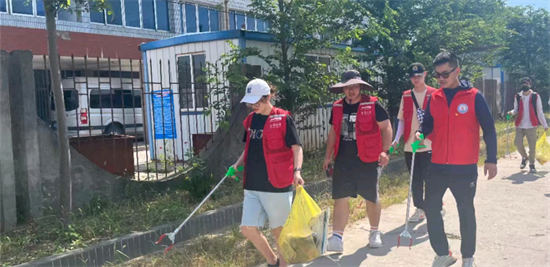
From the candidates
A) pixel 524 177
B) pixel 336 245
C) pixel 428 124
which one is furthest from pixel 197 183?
pixel 524 177

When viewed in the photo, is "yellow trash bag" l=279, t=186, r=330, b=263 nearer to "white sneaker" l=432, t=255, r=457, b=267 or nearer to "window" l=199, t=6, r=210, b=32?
"white sneaker" l=432, t=255, r=457, b=267

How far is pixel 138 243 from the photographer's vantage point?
4.92 meters

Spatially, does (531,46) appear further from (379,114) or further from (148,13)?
(379,114)

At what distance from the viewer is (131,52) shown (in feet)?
61.4

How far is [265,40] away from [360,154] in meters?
4.64

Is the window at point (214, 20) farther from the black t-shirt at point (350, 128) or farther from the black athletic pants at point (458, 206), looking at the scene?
the black athletic pants at point (458, 206)

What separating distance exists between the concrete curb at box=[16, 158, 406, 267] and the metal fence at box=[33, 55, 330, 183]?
1.43 metres

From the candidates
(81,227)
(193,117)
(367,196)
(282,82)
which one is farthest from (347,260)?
(193,117)

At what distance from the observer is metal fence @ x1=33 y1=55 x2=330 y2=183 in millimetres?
6723

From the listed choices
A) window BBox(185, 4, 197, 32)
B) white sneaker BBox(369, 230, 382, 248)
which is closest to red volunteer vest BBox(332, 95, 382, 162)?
white sneaker BBox(369, 230, 382, 248)

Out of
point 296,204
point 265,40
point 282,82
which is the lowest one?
point 296,204

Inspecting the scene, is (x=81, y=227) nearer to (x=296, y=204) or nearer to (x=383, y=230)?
(x=296, y=204)

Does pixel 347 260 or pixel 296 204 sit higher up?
pixel 296 204

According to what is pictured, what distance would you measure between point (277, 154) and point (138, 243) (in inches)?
79.5
